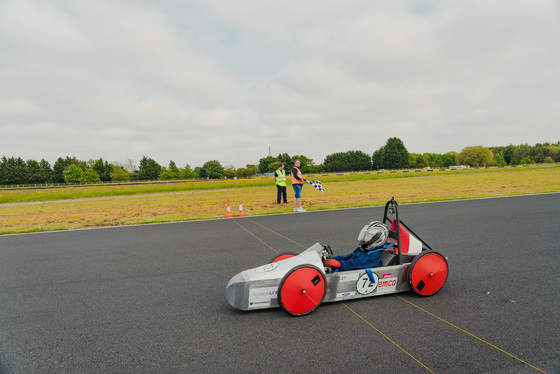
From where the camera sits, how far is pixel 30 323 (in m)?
3.58

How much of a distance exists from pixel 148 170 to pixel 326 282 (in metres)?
104

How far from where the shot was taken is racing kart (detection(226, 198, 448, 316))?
3.49m

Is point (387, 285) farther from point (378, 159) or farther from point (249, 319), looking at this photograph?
point (378, 159)

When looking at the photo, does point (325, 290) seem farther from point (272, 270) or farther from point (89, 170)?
point (89, 170)

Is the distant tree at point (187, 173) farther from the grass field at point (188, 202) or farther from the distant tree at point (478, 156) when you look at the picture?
the distant tree at point (478, 156)

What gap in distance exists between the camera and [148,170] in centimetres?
9756

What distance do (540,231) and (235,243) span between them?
7826 millimetres

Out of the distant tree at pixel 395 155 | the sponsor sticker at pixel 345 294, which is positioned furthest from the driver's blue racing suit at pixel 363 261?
the distant tree at pixel 395 155

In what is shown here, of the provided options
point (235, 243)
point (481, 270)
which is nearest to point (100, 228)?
point (235, 243)

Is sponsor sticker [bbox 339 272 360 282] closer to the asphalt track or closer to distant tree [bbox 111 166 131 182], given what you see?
the asphalt track

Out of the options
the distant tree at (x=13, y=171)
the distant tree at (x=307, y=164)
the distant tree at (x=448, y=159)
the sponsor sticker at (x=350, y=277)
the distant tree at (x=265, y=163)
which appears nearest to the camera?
the sponsor sticker at (x=350, y=277)

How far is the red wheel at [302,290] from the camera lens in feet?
11.3

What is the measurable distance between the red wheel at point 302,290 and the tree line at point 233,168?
2893 inches

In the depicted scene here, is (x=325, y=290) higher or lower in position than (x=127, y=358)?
higher
